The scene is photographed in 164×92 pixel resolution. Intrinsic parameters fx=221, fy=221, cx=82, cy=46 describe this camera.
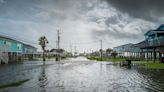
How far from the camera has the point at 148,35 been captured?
67625 mm

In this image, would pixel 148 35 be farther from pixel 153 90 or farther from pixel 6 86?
pixel 6 86

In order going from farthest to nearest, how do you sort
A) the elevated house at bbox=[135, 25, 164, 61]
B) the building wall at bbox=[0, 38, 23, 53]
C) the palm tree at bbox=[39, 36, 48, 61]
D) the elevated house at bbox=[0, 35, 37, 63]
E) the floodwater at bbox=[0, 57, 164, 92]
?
the palm tree at bbox=[39, 36, 48, 61]
the building wall at bbox=[0, 38, 23, 53]
the elevated house at bbox=[0, 35, 37, 63]
the elevated house at bbox=[135, 25, 164, 61]
the floodwater at bbox=[0, 57, 164, 92]

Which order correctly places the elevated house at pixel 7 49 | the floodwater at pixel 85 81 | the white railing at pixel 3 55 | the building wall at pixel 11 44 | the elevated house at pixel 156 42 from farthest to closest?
the building wall at pixel 11 44 < the elevated house at pixel 7 49 < the white railing at pixel 3 55 < the elevated house at pixel 156 42 < the floodwater at pixel 85 81

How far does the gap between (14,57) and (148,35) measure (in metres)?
43.3

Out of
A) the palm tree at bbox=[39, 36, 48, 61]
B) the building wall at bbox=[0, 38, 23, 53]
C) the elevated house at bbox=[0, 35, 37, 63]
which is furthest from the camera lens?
the palm tree at bbox=[39, 36, 48, 61]

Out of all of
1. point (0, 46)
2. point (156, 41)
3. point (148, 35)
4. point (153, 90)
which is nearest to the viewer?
point (153, 90)

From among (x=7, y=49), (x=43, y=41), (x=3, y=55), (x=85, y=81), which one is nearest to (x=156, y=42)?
(x=85, y=81)

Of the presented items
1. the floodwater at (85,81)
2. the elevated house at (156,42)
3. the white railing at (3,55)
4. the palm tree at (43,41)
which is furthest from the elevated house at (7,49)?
the elevated house at (156,42)

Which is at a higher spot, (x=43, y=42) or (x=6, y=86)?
(x=43, y=42)

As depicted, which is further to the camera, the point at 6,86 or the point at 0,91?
the point at 6,86

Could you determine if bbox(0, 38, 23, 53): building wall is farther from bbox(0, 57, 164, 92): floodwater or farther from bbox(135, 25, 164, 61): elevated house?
bbox(135, 25, 164, 61): elevated house

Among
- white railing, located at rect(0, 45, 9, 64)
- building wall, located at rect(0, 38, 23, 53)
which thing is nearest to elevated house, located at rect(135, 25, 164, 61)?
white railing, located at rect(0, 45, 9, 64)

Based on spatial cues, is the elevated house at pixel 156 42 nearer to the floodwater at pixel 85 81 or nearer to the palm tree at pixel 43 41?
the floodwater at pixel 85 81

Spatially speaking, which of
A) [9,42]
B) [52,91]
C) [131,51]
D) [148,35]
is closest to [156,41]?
[148,35]
